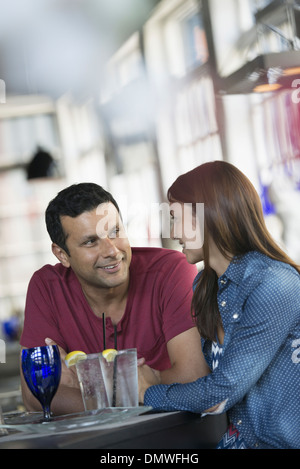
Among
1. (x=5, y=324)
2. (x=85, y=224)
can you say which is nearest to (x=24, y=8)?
(x=5, y=324)

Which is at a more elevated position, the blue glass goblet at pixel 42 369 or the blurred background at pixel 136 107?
the blurred background at pixel 136 107

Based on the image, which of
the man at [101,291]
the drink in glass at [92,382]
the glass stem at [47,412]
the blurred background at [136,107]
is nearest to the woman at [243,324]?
the drink in glass at [92,382]

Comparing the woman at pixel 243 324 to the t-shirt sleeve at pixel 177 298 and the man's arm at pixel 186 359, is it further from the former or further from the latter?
the t-shirt sleeve at pixel 177 298

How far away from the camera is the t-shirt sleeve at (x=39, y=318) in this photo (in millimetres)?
2158

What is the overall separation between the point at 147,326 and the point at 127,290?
15cm

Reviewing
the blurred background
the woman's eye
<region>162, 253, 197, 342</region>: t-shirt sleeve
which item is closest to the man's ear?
the woman's eye

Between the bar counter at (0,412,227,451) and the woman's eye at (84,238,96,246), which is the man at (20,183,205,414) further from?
the bar counter at (0,412,227,451)

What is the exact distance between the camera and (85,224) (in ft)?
7.14

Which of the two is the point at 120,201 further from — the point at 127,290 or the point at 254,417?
the point at 254,417

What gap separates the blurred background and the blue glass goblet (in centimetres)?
257

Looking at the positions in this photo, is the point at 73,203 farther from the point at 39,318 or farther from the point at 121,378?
the point at 121,378

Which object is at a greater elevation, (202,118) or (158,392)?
(202,118)

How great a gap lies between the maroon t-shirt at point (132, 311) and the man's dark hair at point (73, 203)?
174mm

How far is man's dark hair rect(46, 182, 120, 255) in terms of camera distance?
86.4 inches
